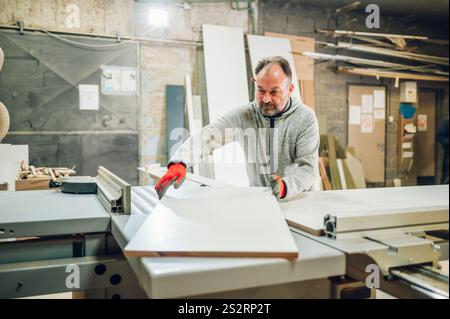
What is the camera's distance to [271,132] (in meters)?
2.00

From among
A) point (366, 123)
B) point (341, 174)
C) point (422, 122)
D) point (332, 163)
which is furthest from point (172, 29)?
point (422, 122)

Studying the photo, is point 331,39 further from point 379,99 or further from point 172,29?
point 172,29

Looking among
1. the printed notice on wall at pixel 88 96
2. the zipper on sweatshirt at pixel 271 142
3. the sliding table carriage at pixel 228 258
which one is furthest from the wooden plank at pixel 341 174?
the sliding table carriage at pixel 228 258

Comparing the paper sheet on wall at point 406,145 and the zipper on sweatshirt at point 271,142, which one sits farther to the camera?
the paper sheet on wall at point 406,145

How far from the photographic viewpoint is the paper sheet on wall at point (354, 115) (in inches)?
221

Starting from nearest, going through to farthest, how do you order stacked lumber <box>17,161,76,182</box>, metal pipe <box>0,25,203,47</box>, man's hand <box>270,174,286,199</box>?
1. man's hand <box>270,174,286,199</box>
2. stacked lumber <box>17,161,76,182</box>
3. metal pipe <box>0,25,203,47</box>

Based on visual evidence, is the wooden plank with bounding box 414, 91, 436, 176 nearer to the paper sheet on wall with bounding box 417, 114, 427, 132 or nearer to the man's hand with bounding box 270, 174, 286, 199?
the paper sheet on wall with bounding box 417, 114, 427, 132

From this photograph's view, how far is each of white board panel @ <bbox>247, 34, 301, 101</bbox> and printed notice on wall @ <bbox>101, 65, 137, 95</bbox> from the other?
4.66ft

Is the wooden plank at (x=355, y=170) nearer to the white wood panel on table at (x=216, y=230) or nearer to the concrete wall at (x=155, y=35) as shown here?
the concrete wall at (x=155, y=35)

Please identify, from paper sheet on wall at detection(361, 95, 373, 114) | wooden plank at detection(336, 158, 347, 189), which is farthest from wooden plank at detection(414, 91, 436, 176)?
wooden plank at detection(336, 158, 347, 189)

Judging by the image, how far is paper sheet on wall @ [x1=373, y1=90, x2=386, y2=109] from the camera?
5789 mm

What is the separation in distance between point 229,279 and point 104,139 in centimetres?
384

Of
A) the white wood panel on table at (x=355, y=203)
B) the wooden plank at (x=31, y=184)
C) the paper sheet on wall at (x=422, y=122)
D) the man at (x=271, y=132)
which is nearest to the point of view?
the white wood panel on table at (x=355, y=203)

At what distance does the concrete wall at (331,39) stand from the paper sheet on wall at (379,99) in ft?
0.40
